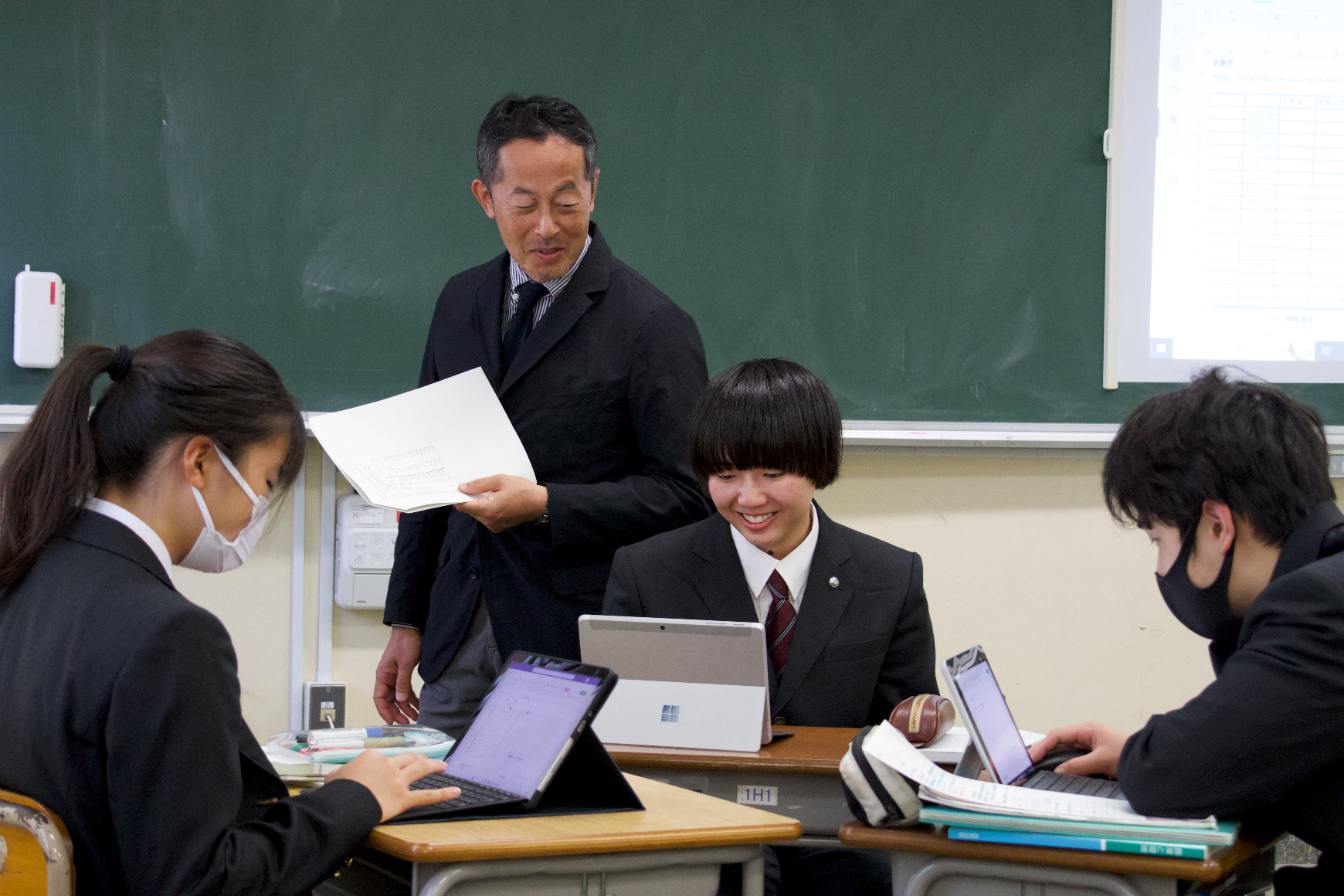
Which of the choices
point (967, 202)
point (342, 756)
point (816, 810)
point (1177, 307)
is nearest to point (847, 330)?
point (967, 202)

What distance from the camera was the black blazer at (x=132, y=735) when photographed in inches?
47.5

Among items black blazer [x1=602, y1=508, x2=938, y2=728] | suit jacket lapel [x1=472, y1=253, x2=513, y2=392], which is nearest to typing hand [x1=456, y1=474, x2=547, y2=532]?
black blazer [x1=602, y1=508, x2=938, y2=728]

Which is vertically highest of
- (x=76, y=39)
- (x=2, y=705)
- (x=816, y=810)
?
(x=76, y=39)

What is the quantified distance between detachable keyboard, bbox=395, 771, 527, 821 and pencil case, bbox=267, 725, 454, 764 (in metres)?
0.16

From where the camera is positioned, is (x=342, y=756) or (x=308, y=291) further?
(x=308, y=291)

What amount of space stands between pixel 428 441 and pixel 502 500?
173 millimetres

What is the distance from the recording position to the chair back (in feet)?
3.78

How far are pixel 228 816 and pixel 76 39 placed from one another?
2.43 metres

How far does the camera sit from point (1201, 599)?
1635 mm

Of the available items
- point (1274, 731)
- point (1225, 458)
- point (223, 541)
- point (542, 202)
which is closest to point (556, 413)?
point (542, 202)

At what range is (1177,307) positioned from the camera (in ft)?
10.9

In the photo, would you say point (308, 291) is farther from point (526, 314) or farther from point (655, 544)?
point (655, 544)

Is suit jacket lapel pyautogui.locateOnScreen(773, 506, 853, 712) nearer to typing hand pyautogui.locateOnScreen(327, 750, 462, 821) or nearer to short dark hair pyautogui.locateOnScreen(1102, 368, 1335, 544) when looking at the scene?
short dark hair pyautogui.locateOnScreen(1102, 368, 1335, 544)

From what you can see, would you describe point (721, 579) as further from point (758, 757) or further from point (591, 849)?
point (591, 849)
